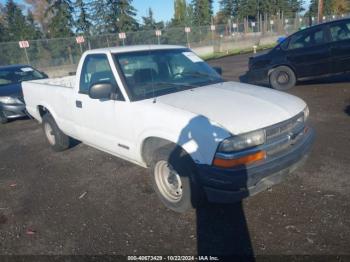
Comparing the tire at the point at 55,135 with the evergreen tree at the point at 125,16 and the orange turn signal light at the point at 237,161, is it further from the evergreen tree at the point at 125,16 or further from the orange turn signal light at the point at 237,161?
the evergreen tree at the point at 125,16

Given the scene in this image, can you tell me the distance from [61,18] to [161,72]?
1440 inches

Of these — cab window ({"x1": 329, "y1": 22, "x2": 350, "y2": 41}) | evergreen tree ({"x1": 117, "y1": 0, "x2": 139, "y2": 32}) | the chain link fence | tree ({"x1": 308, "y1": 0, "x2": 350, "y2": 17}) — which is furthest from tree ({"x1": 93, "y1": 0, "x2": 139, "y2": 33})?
tree ({"x1": 308, "y1": 0, "x2": 350, "y2": 17})

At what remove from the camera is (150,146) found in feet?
12.9

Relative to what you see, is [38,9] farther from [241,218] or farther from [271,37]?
[241,218]

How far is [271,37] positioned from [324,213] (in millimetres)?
39585

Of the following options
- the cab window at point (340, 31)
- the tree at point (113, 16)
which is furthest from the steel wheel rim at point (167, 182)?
the tree at point (113, 16)

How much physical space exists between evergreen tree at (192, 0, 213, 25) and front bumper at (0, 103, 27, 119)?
62681mm

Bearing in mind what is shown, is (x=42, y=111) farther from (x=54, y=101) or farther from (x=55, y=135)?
(x=54, y=101)

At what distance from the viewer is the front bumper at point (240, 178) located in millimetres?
3084

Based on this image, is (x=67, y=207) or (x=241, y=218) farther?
(x=67, y=207)

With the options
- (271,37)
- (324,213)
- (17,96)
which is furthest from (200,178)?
(271,37)

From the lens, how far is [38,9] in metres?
63.1

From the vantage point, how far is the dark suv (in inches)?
343

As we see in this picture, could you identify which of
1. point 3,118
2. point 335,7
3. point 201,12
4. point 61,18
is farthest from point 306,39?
point 335,7
